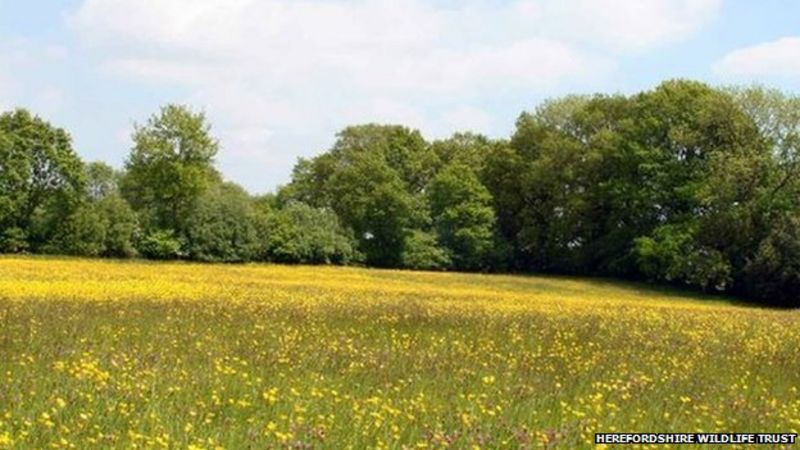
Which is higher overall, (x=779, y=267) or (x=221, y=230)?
(x=221, y=230)

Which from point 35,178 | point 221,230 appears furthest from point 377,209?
point 35,178

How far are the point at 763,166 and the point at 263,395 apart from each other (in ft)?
171

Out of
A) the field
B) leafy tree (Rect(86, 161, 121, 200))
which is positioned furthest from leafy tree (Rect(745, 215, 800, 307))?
leafy tree (Rect(86, 161, 121, 200))

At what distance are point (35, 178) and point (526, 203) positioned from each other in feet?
132

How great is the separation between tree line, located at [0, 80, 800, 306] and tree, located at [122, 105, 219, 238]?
0.40 feet

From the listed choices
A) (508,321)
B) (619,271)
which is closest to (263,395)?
(508,321)

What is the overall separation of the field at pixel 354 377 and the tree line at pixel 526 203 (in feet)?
117

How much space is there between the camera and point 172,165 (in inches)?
2581

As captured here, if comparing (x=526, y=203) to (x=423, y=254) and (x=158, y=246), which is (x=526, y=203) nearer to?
(x=423, y=254)

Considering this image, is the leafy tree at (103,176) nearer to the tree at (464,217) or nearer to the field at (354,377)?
the tree at (464,217)

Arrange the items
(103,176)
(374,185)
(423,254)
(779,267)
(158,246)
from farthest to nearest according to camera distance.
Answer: (103,176), (374,185), (423,254), (158,246), (779,267)

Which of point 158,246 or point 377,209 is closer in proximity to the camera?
point 158,246

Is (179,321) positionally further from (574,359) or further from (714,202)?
(714,202)

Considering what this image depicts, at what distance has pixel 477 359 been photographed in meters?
13.4
